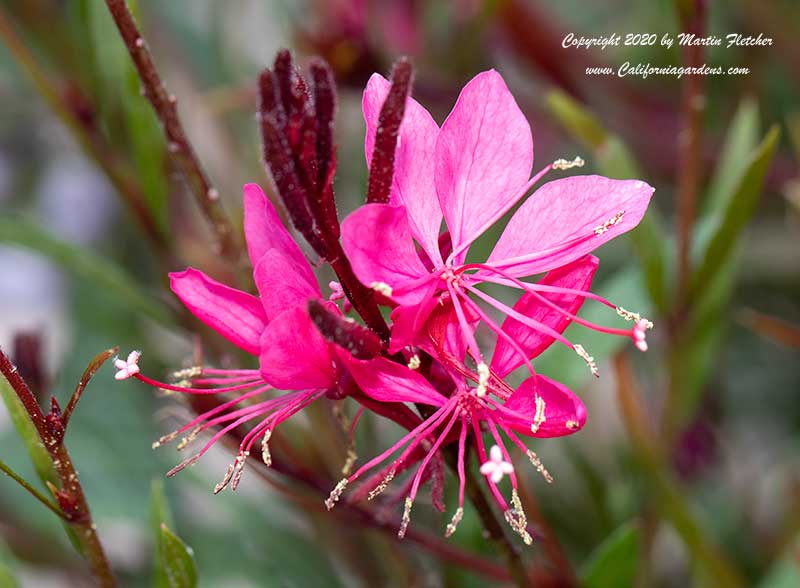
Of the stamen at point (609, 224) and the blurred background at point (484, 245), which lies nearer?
the stamen at point (609, 224)

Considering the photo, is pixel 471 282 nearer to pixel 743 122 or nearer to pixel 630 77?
pixel 743 122

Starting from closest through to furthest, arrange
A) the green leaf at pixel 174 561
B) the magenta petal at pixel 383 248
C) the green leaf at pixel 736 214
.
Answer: the magenta petal at pixel 383 248, the green leaf at pixel 174 561, the green leaf at pixel 736 214

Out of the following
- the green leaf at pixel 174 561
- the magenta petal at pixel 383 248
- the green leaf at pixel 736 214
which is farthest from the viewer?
the green leaf at pixel 736 214

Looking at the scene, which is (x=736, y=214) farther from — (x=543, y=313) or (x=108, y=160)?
(x=108, y=160)

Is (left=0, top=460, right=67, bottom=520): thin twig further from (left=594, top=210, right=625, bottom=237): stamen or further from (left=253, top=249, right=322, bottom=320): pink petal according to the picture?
(left=594, top=210, right=625, bottom=237): stamen

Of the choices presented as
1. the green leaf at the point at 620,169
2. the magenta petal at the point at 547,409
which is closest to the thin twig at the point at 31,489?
the magenta petal at the point at 547,409

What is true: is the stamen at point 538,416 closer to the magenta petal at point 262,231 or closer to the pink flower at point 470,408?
the pink flower at point 470,408

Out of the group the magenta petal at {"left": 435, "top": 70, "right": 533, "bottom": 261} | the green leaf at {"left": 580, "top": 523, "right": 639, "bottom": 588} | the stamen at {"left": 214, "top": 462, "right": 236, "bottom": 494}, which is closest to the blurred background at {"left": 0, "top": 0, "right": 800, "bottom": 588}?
the green leaf at {"left": 580, "top": 523, "right": 639, "bottom": 588}

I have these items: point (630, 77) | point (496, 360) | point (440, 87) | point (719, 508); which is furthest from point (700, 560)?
point (630, 77)
